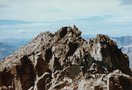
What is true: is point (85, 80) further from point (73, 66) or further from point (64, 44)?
point (64, 44)

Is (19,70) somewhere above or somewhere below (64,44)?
below

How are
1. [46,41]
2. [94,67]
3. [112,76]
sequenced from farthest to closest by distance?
[46,41], [94,67], [112,76]

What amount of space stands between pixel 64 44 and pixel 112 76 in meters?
37.6

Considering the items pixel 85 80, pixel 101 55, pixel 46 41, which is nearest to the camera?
pixel 85 80

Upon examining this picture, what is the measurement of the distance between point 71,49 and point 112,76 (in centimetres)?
3316

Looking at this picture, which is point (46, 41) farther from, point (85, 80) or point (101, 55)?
point (85, 80)

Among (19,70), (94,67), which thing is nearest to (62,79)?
(94,67)

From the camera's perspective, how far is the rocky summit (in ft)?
259

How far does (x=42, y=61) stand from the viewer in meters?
90.9

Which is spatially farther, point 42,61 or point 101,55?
point 42,61

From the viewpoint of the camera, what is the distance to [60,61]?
288 ft

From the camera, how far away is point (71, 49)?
90.3 metres

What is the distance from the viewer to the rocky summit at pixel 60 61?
259 feet

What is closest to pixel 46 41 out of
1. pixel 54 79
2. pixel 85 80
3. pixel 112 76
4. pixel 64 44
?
pixel 64 44
